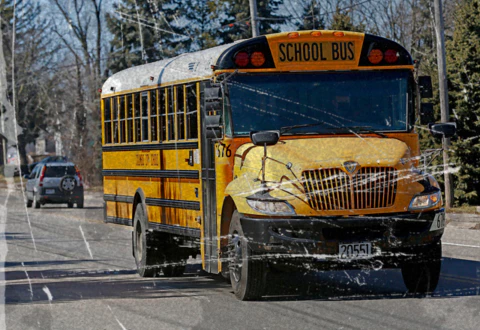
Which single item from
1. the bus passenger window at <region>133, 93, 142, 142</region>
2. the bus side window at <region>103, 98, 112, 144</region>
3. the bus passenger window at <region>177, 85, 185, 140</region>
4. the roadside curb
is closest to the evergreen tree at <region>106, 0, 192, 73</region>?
the roadside curb

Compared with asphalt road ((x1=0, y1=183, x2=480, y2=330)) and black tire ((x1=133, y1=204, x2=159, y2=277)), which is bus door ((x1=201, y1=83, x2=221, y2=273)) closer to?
asphalt road ((x1=0, y1=183, x2=480, y2=330))

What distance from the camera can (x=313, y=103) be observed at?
10367mm

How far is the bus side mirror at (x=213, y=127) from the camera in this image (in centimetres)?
1035

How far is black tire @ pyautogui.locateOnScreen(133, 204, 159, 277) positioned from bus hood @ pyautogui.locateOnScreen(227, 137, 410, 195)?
10.8 feet

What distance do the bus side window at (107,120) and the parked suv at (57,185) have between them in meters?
18.0

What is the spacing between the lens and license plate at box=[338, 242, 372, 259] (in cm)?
936

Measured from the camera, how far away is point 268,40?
10.5m

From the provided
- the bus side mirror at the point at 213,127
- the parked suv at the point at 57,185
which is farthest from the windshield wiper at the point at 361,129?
the parked suv at the point at 57,185

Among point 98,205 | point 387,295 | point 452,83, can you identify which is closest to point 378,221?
point 387,295

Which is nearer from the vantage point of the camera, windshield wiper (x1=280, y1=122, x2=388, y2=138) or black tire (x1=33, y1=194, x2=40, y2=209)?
windshield wiper (x1=280, y1=122, x2=388, y2=138)

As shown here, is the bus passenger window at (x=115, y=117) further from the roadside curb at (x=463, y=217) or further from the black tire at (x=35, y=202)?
the black tire at (x=35, y=202)

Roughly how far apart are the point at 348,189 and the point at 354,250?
56 cm

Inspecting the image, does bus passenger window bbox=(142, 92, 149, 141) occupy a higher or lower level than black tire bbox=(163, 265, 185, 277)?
higher

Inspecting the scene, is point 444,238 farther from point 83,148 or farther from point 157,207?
point 83,148
